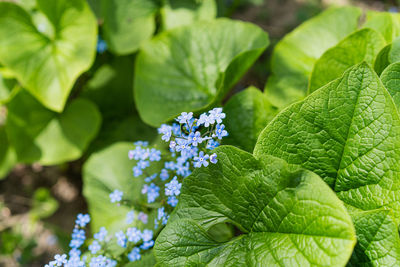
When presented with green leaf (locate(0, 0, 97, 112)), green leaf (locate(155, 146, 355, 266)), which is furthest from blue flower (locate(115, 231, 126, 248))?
green leaf (locate(0, 0, 97, 112))

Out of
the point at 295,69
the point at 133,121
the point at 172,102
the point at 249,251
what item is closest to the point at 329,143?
the point at 249,251

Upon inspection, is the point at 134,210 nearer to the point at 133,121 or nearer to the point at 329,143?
the point at 329,143

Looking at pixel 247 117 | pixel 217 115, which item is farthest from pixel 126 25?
pixel 217 115

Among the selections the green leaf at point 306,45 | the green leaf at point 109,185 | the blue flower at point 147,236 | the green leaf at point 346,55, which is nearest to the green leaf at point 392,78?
the green leaf at point 346,55

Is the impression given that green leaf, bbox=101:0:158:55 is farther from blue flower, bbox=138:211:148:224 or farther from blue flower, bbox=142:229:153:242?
blue flower, bbox=142:229:153:242

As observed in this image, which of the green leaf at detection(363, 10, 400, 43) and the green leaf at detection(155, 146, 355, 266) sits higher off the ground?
the green leaf at detection(363, 10, 400, 43)

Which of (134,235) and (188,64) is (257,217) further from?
(188,64)

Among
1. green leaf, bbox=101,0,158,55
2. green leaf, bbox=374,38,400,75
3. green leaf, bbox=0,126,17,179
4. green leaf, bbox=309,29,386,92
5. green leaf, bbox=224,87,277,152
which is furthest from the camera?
green leaf, bbox=0,126,17,179
